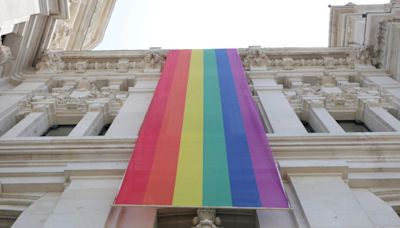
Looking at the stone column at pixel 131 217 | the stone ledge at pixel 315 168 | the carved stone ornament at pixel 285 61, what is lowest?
the stone column at pixel 131 217

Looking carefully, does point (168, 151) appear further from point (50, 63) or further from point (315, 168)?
point (50, 63)

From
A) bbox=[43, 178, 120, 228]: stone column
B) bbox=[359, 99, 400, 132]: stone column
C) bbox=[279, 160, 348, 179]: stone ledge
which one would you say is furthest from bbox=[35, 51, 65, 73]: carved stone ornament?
bbox=[279, 160, 348, 179]: stone ledge

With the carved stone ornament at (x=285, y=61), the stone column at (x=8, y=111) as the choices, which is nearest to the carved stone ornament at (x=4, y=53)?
the stone column at (x=8, y=111)

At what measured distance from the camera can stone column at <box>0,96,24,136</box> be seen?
16559 mm

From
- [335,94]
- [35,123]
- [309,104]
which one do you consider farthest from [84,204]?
[335,94]

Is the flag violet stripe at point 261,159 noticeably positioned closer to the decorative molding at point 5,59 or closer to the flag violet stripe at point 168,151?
the flag violet stripe at point 168,151

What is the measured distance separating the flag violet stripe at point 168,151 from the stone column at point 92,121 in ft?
9.03

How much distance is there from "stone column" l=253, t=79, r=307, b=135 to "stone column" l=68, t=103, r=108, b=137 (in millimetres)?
6071

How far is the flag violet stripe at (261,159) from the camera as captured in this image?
1014cm

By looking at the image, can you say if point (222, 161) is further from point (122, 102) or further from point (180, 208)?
point (122, 102)

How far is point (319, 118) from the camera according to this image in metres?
16.1

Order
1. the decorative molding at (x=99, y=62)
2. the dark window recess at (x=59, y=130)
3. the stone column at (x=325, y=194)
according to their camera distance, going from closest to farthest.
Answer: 1. the stone column at (x=325, y=194)
2. the dark window recess at (x=59, y=130)
3. the decorative molding at (x=99, y=62)

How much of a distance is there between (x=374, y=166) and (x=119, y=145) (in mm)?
6979

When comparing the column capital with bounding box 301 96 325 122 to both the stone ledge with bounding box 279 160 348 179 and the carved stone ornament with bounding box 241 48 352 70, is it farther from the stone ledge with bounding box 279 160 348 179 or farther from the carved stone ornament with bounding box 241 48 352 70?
the stone ledge with bounding box 279 160 348 179
